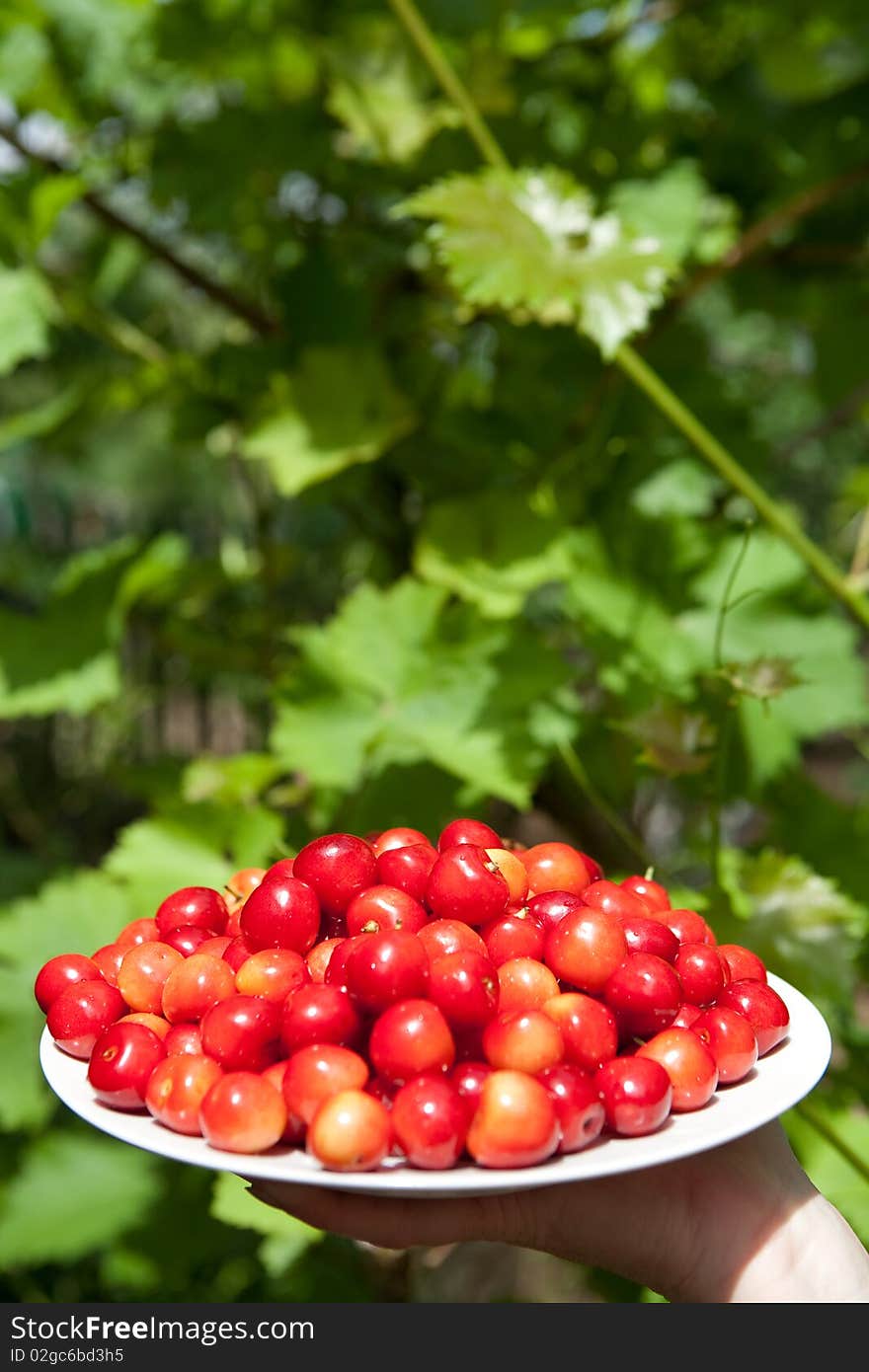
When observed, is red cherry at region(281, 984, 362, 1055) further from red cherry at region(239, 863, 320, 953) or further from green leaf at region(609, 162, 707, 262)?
green leaf at region(609, 162, 707, 262)

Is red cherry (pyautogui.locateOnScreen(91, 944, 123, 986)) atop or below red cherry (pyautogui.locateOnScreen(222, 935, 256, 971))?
below

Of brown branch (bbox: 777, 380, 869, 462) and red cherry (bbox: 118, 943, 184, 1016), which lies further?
brown branch (bbox: 777, 380, 869, 462)

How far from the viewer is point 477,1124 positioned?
697 millimetres

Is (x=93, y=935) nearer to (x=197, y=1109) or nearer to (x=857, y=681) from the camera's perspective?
(x=197, y=1109)

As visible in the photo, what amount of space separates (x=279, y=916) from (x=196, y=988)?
71 mm

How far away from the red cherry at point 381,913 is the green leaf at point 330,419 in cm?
69

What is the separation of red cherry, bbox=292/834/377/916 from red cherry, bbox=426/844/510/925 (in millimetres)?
57

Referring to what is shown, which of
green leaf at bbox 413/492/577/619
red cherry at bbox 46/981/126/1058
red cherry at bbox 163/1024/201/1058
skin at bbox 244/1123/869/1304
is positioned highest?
red cherry at bbox 46/981/126/1058

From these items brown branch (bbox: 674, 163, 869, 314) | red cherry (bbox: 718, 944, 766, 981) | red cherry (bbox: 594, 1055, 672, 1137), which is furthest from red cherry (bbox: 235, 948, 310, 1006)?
brown branch (bbox: 674, 163, 869, 314)

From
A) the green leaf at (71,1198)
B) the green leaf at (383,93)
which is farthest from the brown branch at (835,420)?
the green leaf at (71,1198)

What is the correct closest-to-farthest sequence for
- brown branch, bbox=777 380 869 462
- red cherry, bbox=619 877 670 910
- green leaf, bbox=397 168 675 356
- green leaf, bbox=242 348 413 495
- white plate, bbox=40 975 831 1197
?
white plate, bbox=40 975 831 1197 < red cherry, bbox=619 877 670 910 < green leaf, bbox=397 168 675 356 < green leaf, bbox=242 348 413 495 < brown branch, bbox=777 380 869 462

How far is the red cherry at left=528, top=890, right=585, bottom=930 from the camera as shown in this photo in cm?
90

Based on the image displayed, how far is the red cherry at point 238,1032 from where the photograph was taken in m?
0.77

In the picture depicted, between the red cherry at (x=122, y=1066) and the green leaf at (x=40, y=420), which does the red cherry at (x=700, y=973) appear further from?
the green leaf at (x=40, y=420)
